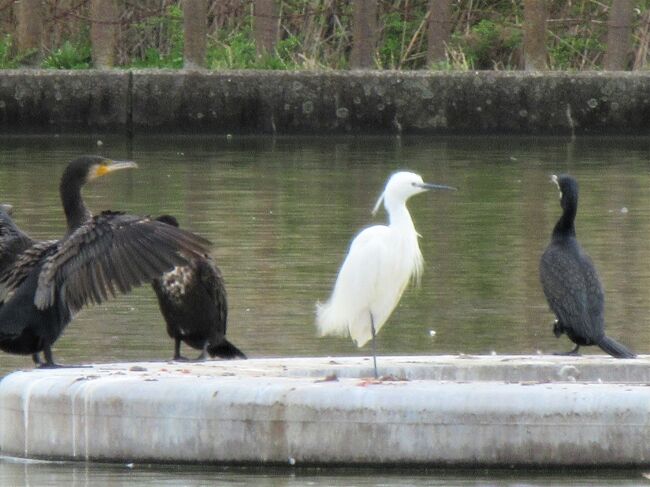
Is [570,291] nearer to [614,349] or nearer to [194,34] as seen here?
[614,349]

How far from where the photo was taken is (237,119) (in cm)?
2138

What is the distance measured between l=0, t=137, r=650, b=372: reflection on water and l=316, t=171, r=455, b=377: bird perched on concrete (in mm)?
1526

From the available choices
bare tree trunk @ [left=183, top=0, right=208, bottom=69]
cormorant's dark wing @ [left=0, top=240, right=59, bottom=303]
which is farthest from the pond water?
bare tree trunk @ [left=183, top=0, right=208, bottom=69]

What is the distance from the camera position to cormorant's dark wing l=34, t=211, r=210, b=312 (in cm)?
704

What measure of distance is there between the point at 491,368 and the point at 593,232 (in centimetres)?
587

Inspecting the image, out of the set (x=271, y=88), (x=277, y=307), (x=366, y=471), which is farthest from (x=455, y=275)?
(x=271, y=88)

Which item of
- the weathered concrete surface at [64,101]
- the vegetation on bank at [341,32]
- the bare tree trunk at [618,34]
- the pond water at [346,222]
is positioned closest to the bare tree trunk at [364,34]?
the vegetation on bank at [341,32]

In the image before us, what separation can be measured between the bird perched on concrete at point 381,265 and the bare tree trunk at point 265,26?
1623 centimetres

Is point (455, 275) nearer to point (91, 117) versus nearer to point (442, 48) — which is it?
point (91, 117)

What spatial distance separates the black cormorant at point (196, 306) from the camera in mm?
8398

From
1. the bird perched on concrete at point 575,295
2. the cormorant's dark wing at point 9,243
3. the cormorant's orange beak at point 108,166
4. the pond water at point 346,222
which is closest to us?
the cormorant's dark wing at point 9,243

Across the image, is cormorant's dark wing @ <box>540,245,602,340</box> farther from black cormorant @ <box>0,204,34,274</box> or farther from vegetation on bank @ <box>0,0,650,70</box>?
vegetation on bank @ <box>0,0,650,70</box>

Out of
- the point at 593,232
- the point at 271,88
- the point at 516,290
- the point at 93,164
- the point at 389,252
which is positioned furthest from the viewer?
the point at 271,88

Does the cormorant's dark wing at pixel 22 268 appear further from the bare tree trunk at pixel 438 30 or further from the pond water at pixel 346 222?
the bare tree trunk at pixel 438 30
